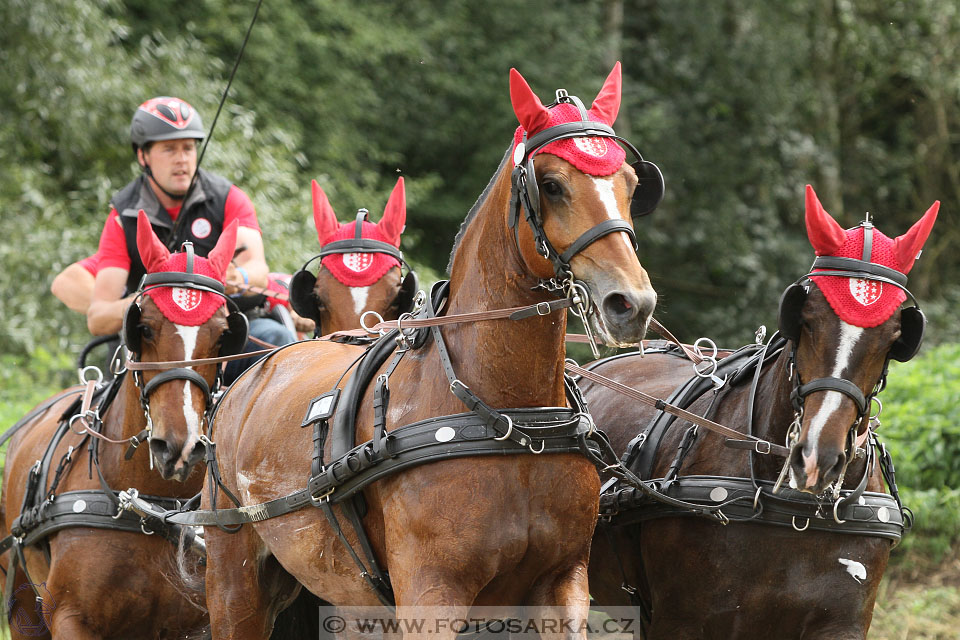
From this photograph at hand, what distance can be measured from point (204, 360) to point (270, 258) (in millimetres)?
6354

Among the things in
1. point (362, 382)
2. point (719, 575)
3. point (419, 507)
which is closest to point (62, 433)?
point (362, 382)

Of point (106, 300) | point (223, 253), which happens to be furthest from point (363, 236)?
point (106, 300)

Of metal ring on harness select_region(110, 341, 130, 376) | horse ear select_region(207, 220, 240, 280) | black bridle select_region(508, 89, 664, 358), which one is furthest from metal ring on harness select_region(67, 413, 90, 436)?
black bridle select_region(508, 89, 664, 358)

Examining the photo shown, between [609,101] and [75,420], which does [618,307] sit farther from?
[75,420]

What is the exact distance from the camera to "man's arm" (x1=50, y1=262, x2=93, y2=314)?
17.5ft

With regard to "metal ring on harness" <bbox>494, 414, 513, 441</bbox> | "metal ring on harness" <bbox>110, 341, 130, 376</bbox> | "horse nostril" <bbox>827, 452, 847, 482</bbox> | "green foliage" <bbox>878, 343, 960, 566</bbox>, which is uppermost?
"metal ring on harness" <bbox>494, 414, 513, 441</bbox>

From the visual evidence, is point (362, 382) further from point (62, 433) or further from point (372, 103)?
point (372, 103)

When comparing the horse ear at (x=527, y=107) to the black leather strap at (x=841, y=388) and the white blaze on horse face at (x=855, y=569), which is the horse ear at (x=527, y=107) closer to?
the black leather strap at (x=841, y=388)

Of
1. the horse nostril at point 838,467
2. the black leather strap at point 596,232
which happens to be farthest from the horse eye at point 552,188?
the horse nostril at point 838,467

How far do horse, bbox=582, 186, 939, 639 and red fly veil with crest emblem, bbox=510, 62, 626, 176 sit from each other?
86 cm

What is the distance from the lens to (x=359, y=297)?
17.1 ft

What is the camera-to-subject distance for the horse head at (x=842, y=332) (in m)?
3.39

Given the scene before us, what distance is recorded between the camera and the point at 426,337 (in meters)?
3.43

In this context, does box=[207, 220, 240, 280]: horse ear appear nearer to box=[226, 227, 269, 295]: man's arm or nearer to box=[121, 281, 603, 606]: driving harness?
box=[226, 227, 269, 295]: man's arm
